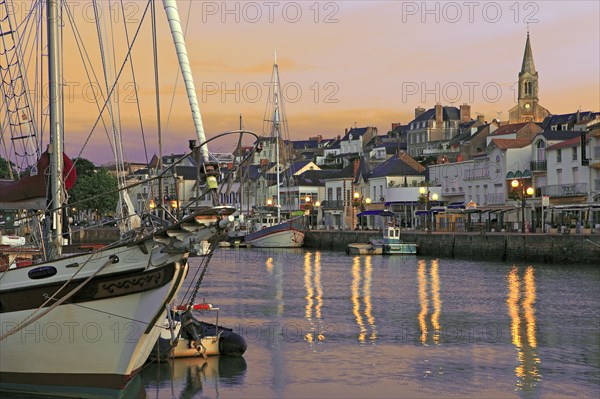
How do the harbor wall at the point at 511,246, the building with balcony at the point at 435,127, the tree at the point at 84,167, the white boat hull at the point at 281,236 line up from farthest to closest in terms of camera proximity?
the building with balcony at the point at 435,127, the tree at the point at 84,167, the white boat hull at the point at 281,236, the harbor wall at the point at 511,246

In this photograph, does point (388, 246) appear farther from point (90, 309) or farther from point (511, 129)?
point (90, 309)

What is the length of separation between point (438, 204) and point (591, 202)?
32.0m

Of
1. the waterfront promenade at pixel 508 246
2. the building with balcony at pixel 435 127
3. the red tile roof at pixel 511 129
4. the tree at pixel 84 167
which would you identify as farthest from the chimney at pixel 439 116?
the waterfront promenade at pixel 508 246

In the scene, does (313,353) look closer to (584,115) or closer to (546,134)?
(546,134)

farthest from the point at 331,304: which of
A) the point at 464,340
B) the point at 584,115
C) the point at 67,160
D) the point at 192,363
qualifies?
the point at 584,115

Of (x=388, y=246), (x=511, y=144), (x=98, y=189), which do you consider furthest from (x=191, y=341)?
(x=98, y=189)

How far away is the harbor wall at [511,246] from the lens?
216 ft

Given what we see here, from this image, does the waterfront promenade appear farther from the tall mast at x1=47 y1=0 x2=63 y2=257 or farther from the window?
the tall mast at x1=47 y1=0 x2=63 y2=257

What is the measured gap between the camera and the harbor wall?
65875 mm

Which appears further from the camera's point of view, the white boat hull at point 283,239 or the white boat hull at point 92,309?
the white boat hull at point 283,239

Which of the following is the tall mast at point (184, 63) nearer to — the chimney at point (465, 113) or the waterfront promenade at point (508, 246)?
the waterfront promenade at point (508, 246)

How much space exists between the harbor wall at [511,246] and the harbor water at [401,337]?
626 cm

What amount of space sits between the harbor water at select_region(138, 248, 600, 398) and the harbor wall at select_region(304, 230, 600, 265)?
6.26 meters

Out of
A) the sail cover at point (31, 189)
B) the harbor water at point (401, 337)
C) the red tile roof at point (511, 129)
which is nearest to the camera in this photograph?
the sail cover at point (31, 189)
